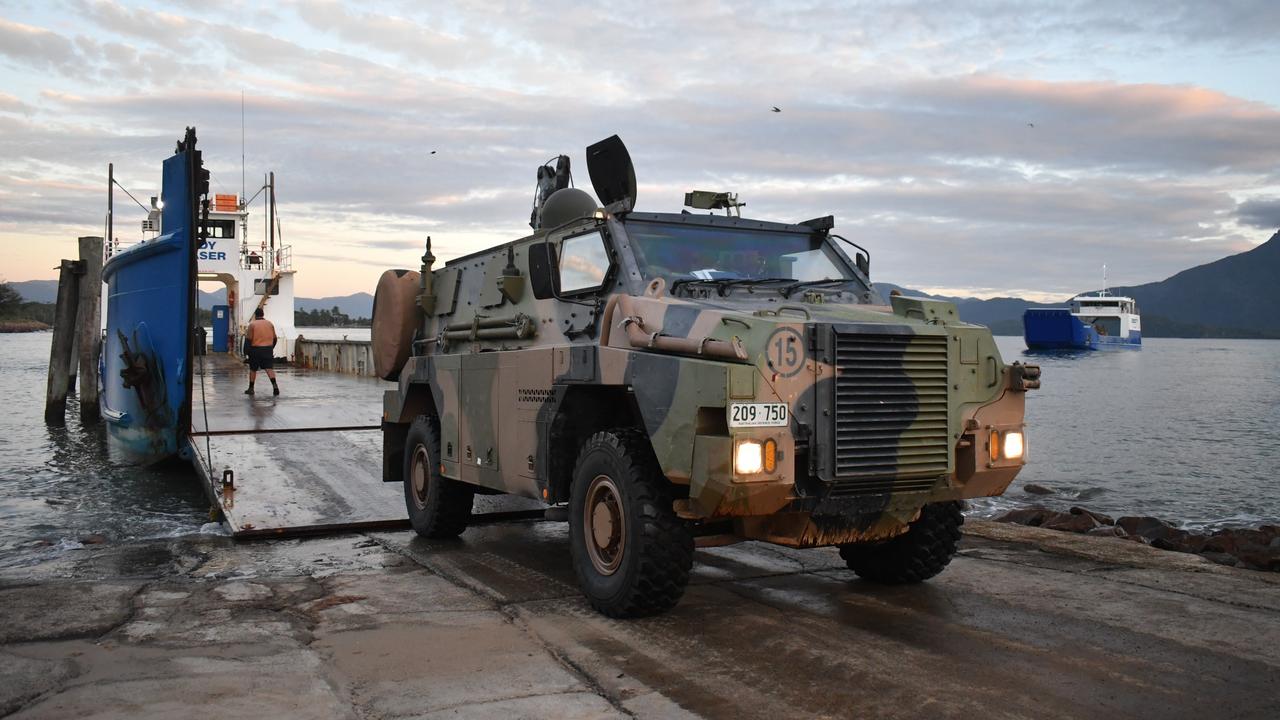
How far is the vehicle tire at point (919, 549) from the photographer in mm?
6496

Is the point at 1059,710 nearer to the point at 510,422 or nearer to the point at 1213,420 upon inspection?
the point at 510,422

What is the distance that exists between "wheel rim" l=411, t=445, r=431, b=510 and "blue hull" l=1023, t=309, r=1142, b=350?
88335 mm

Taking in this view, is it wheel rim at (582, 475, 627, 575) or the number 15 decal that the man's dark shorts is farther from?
the number 15 decal

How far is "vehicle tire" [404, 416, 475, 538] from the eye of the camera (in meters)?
8.23

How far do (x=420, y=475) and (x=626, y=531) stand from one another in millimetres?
→ 3517

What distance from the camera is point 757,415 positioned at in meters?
5.19

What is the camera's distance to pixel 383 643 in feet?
17.4

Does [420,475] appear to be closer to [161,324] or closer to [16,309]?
[161,324]

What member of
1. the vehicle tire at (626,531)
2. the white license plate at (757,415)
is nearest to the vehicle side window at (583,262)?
the vehicle tire at (626,531)

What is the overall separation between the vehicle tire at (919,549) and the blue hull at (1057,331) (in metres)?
89.0

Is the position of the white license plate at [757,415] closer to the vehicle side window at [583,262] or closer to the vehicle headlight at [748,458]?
the vehicle headlight at [748,458]

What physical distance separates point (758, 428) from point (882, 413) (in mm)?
760

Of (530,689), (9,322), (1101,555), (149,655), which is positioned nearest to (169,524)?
(149,655)

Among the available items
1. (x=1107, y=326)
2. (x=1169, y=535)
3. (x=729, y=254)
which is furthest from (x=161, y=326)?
(x=1107, y=326)
